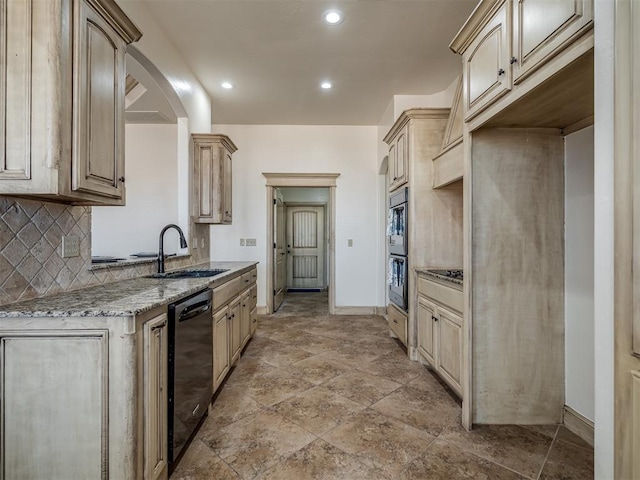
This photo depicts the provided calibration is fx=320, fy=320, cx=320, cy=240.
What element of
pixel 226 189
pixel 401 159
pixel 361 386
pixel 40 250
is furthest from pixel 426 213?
pixel 40 250

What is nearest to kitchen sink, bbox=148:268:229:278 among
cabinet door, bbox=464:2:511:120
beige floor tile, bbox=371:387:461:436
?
beige floor tile, bbox=371:387:461:436

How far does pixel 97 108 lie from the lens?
1.51 metres

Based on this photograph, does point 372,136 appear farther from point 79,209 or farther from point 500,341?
point 79,209

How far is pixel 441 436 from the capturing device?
1.95 m

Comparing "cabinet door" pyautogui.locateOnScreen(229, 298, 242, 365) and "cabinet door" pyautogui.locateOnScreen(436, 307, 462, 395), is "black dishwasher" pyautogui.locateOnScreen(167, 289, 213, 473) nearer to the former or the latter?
"cabinet door" pyautogui.locateOnScreen(229, 298, 242, 365)

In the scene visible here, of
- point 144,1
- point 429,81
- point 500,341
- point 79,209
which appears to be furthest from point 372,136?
point 79,209

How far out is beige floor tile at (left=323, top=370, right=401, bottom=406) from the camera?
7.96ft

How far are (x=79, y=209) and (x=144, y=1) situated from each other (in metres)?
1.72

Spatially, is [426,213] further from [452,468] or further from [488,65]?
[452,468]

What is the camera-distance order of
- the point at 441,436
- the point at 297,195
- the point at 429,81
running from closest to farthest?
the point at 441,436 < the point at 429,81 < the point at 297,195

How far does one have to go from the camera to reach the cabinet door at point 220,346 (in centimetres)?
229

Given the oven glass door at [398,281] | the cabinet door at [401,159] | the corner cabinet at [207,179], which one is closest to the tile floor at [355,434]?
the oven glass door at [398,281]

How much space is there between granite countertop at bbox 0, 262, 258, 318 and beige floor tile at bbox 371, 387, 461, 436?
1562 mm

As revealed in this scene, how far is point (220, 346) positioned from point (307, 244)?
5.52 meters
